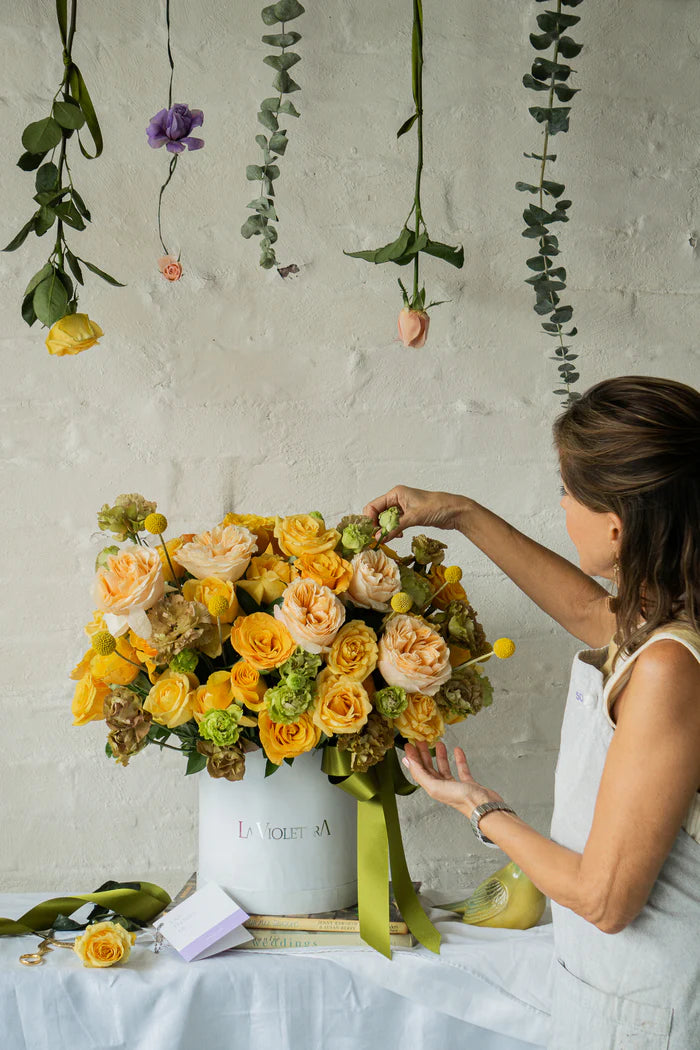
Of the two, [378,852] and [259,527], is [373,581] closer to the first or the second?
[259,527]

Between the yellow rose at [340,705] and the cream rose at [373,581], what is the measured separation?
10 centimetres

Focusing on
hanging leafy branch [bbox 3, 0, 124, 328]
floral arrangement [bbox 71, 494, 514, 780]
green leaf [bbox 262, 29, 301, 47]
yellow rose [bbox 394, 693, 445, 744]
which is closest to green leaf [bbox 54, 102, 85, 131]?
hanging leafy branch [bbox 3, 0, 124, 328]

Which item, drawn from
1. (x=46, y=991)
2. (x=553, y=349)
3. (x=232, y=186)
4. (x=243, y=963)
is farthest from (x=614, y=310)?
(x=46, y=991)

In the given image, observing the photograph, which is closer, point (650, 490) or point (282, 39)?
point (650, 490)

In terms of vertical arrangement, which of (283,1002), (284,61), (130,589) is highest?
(284,61)

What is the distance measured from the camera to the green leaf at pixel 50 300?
1.14 m

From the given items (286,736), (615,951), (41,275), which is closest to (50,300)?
(41,275)

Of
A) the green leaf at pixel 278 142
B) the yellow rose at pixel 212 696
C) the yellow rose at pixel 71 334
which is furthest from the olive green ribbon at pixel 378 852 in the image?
the green leaf at pixel 278 142

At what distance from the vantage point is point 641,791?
2.84 ft

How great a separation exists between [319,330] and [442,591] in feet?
1.71

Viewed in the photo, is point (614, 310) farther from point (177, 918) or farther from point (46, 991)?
point (46, 991)

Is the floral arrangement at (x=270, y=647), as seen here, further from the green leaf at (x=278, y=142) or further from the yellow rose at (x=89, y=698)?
the green leaf at (x=278, y=142)

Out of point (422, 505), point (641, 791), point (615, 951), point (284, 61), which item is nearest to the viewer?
point (641, 791)

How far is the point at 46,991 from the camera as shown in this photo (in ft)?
3.62
